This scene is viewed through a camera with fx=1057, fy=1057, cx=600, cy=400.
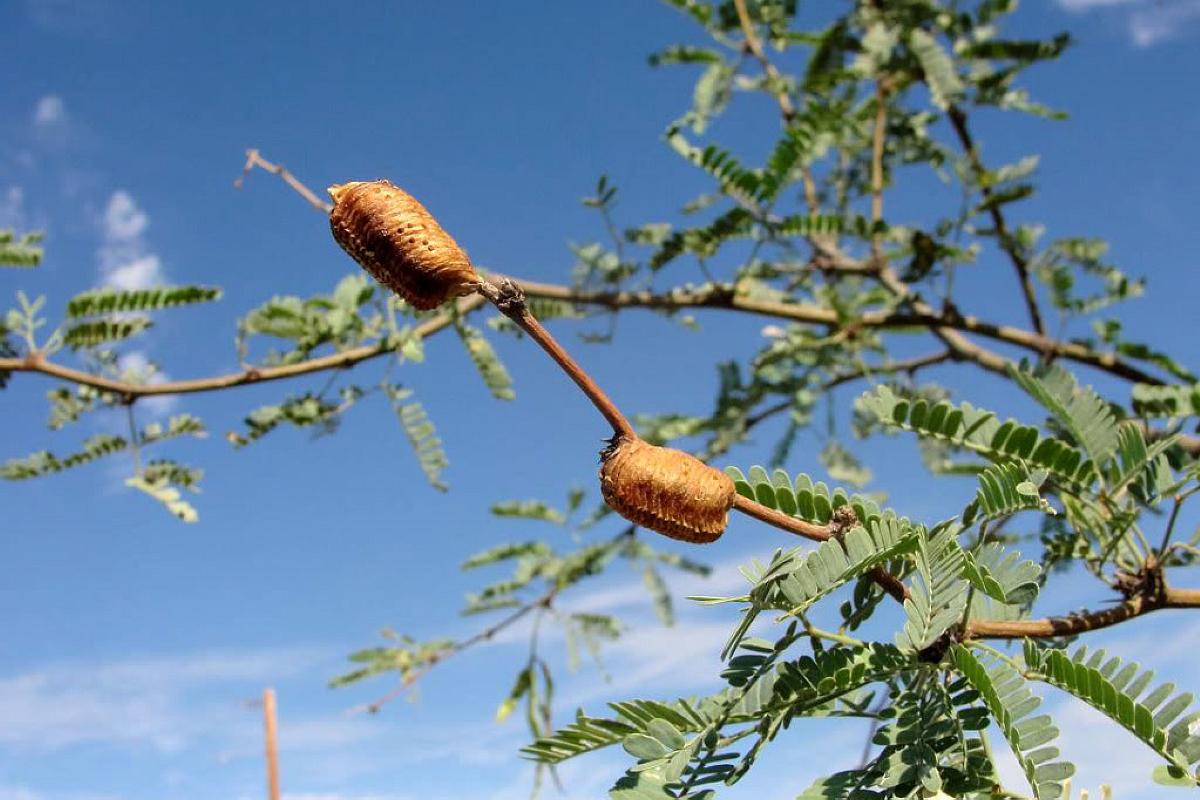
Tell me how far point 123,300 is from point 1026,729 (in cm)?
208

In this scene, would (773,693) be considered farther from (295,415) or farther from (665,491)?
(295,415)

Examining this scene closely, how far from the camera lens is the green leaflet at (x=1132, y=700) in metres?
0.83

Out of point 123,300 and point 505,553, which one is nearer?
point 123,300

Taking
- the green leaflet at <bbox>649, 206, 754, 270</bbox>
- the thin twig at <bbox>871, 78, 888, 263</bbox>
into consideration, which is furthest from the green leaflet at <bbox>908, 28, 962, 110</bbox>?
the green leaflet at <bbox>649, 206, 754, 270</bbox>

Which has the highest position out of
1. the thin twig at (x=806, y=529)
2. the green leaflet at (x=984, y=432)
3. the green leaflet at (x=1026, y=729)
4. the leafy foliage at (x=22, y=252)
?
the leafy foliage at (x=22, y=252)

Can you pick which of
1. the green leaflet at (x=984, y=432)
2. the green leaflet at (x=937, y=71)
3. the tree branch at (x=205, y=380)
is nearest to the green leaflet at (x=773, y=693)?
the green leaflet at (x=984, y=432)

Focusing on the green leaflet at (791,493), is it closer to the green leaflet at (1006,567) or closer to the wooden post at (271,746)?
the green leaflet at (1006,567)

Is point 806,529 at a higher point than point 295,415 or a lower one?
lower

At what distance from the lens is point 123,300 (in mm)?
2307

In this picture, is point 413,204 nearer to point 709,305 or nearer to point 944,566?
point 944,566

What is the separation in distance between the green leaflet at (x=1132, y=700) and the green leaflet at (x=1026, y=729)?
0.06m

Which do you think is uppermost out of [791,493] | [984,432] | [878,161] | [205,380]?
[878,161]

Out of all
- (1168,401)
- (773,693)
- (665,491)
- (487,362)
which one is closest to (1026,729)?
(773,693)

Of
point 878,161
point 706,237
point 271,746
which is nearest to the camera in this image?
point 706,237
